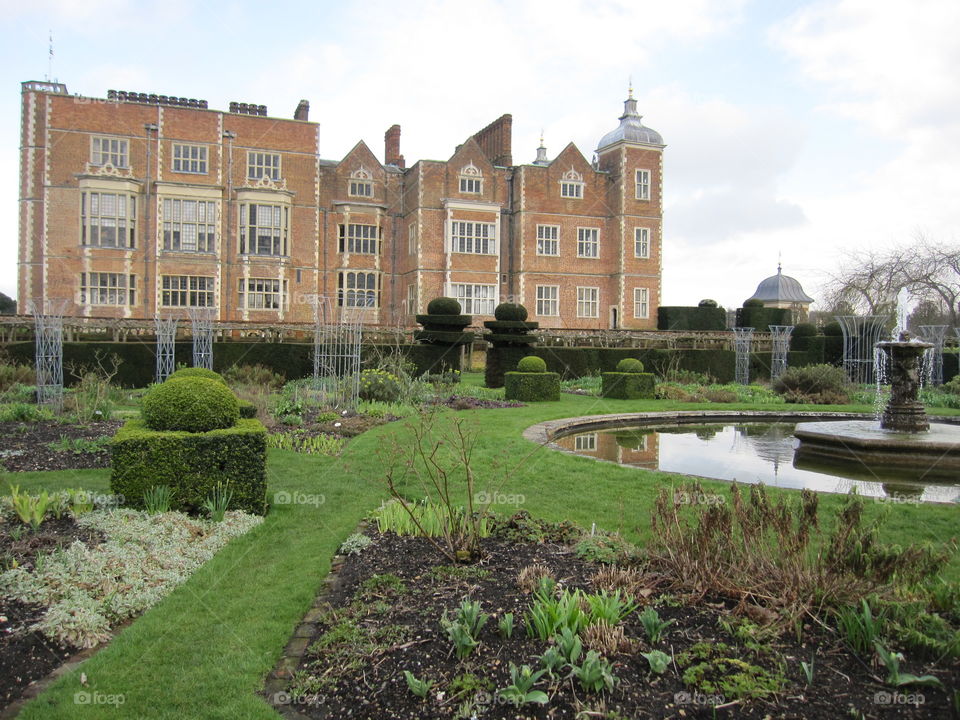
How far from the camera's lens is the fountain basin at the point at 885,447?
28.5 ft

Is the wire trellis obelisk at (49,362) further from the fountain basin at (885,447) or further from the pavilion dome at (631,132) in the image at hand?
the pavilion dome at (631,132)

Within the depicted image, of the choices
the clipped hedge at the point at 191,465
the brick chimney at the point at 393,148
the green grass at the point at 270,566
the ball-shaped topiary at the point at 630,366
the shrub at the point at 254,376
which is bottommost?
the green grass at the point at 270,566

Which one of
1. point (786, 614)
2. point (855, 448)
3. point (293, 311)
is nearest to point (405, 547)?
point (786, 614)

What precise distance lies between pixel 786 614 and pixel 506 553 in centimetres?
187

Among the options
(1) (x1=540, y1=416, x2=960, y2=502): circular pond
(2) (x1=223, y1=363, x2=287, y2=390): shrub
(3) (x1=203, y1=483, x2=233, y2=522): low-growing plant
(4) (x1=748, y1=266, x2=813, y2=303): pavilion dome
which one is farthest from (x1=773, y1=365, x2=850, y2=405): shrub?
(4) (x1=748, y1=266, x2=813, y2=303): pavilion dome

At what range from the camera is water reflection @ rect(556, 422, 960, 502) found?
24.5 ft

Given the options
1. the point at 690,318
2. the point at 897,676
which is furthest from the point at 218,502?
the point at 690,318

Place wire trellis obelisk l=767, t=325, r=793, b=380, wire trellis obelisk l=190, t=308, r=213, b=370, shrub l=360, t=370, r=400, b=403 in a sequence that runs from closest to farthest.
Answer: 1. shrub l=360, t=370, r=400, b=403
2. wire trellis obelisk l=190, t=308, r=213, b=370
3. wire trellis obelisk l=767, t=325, r=793, b=380

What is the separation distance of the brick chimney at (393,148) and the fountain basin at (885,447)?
79.0 feet

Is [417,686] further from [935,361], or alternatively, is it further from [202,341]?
[935,361]

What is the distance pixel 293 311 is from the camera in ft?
86.9

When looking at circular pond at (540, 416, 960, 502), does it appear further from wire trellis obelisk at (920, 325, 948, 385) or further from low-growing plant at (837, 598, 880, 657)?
wire trellis obelisk at (920, 325, 948, 385)

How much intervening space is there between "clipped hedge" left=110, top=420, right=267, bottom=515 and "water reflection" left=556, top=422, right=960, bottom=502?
4631 millimetres

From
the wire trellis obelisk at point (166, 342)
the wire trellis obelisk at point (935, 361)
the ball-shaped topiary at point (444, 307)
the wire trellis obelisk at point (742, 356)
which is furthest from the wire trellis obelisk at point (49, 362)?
the wire trellis obelisk at point (935, 361)
